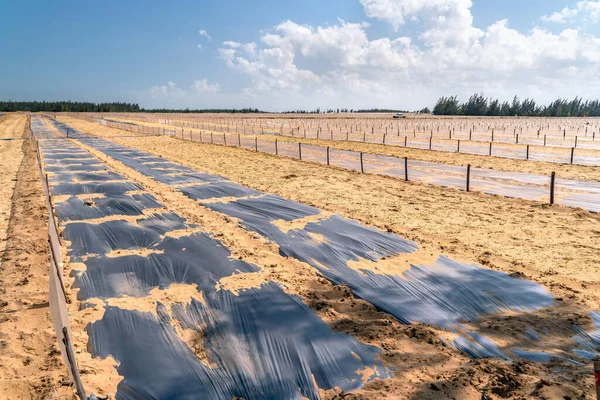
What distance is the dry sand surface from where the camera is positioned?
166 inches

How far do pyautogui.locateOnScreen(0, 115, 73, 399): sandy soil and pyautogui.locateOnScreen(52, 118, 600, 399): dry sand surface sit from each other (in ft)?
2.19

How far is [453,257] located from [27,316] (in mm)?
7296

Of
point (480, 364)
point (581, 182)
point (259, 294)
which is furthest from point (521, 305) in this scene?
point (581, 182)

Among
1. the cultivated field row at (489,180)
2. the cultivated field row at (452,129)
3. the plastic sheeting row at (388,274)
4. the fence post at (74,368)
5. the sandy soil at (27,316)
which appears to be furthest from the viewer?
the cultivated field row at (452,129)

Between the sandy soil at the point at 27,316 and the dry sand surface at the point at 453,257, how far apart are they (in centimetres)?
67

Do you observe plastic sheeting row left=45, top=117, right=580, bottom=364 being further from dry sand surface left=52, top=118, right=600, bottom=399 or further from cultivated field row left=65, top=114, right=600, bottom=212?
cultivated field row left=65, top=114, right=600, bottom=212

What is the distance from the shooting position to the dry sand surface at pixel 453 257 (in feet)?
13.8

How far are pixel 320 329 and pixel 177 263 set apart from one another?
131 inches

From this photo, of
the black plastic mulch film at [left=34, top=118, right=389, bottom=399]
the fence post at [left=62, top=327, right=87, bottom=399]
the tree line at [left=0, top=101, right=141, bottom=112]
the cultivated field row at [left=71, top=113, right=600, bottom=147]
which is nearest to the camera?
the fence post at [left=62, top=327, right=87, bottom=399]

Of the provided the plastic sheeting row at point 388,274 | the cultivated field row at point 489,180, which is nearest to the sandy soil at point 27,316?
the plastic sheeting row at point 388,274

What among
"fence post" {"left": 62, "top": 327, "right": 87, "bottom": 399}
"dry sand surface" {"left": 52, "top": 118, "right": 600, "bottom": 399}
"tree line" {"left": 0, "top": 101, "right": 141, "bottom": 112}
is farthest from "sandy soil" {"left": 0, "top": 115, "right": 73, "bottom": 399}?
"tree line" {"left": 0, "top": 101, "right": 141, "bottom": 112}

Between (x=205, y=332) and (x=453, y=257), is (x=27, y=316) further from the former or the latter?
(x=453, y=257)

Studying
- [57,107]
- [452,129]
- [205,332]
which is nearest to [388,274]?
[205,332]

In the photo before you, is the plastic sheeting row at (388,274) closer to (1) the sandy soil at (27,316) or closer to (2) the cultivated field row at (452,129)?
(1) the sandy soil at (27,316)
